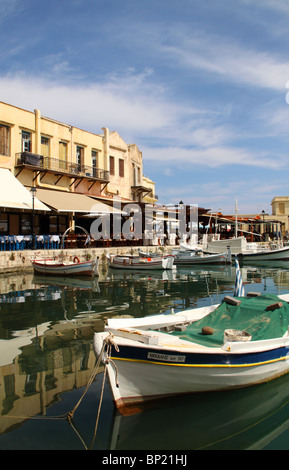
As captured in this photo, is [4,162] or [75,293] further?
[4,162]

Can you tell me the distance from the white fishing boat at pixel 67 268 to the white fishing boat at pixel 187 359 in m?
14.0

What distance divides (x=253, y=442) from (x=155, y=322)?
2873mm

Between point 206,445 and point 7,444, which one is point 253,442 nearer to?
point 206,445

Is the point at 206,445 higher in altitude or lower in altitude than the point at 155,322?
lower

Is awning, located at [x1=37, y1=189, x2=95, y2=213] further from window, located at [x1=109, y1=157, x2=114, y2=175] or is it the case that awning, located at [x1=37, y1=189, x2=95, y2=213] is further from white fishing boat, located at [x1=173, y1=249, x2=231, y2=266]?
white fishing boat, located at [x1=173, y1=249, x2=231, y2=266]

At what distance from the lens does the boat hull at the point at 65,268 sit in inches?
813

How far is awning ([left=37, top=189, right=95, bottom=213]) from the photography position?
26.5 meters

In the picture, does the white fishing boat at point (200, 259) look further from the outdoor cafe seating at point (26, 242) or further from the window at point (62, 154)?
the window at point (62, 154)

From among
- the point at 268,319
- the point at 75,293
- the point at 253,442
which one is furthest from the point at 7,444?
the point at 75,293

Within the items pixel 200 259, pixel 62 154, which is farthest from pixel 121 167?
pixel 200 259

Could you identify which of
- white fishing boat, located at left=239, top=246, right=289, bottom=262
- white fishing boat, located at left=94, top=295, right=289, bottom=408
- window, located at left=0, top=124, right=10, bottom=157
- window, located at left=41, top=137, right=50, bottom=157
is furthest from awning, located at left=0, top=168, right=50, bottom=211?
white fishing boat, located at left=239, top=246, right=289, bottom=262

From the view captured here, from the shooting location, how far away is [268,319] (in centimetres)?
704
